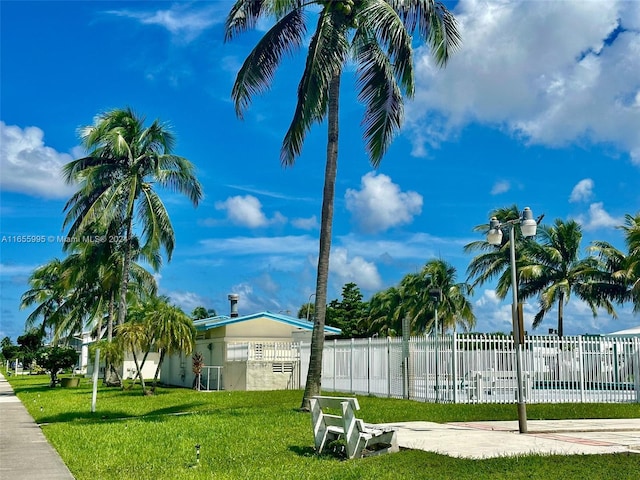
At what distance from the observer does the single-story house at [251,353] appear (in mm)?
31672

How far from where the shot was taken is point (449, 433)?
14.3 meters

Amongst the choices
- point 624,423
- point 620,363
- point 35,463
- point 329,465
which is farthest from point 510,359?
point 35,463

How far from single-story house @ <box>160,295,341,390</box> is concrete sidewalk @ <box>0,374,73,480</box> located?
12.2 metres

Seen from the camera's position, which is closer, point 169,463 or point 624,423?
point 169,463

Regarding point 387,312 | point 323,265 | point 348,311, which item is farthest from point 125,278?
point 348,311

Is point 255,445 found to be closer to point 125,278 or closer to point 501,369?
point 501,369

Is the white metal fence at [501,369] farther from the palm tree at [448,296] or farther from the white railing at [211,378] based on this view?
the palm tree at [448,296]

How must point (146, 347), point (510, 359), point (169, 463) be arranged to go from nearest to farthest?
point (169, 463)
point (510, 359)
point (146, 347)

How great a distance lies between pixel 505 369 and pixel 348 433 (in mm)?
12351

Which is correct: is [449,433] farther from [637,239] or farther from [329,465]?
Answer: [637,239]

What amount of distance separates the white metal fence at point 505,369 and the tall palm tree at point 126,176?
13.6m

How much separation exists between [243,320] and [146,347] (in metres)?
5.62

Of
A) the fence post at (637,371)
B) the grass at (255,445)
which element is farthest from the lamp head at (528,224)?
the fence post at (637,371)

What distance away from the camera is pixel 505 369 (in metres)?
22.2
